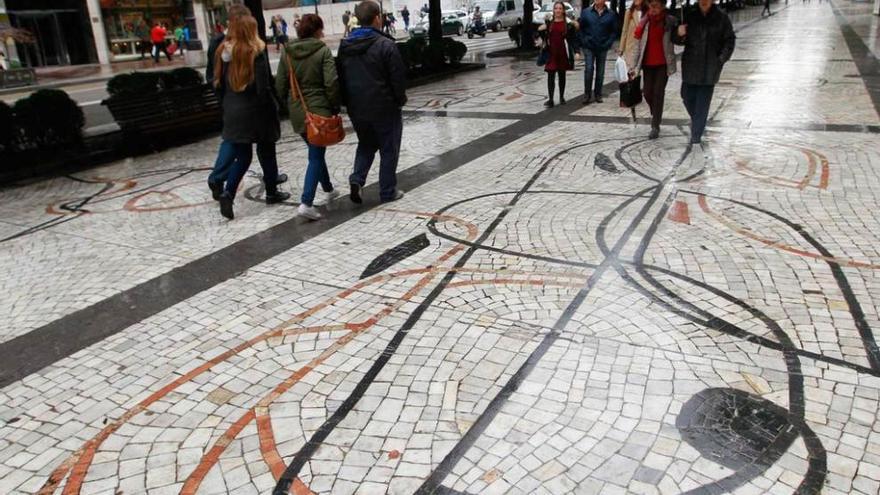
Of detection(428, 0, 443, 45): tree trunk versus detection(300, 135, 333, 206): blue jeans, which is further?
detection(428, 0, 443, 45): tree trunk

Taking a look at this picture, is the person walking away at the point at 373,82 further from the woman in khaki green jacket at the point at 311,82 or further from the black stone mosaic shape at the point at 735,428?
the black stone mosaic shape at the point at 735,428

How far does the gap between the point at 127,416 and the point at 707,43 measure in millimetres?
6824

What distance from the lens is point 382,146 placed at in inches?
241

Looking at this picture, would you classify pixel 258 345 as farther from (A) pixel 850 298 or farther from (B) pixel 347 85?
(A) pixel 850 298

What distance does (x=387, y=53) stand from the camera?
568cm

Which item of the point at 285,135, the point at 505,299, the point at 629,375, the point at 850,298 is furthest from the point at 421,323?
the point at 285,135

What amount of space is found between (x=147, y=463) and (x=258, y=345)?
1012 millimetres

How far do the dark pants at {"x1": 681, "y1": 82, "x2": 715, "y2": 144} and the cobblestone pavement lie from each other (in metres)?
0.51

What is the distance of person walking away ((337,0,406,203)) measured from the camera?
5.67 metres

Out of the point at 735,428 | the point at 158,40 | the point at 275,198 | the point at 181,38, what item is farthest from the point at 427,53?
the point at 181,38

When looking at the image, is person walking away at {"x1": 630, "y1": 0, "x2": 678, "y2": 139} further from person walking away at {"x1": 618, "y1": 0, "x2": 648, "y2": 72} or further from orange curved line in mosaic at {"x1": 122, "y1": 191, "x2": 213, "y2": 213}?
orange curved line in mosaic at {"x1": 122, "y1": 191, "x2": 213, "y2": 213}

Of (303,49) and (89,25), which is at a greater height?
(89,25)

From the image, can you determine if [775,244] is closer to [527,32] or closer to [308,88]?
[308,88]

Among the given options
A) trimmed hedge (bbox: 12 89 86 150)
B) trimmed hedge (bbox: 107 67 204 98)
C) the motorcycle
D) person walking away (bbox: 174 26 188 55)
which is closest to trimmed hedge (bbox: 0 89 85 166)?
trimmed hedge (bbox: 12 89 86 150)
